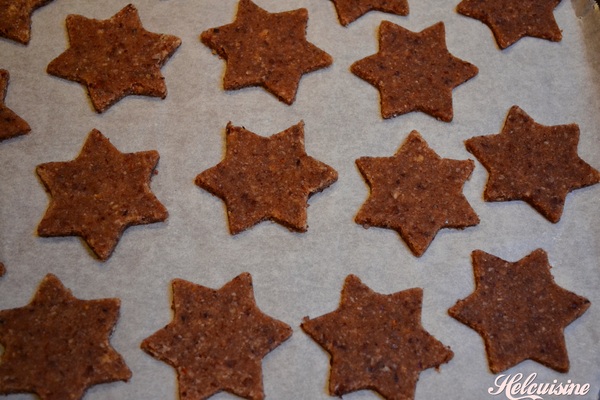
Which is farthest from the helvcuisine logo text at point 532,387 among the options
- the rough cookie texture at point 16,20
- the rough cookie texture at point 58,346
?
the rough cookie texture at point 16,20

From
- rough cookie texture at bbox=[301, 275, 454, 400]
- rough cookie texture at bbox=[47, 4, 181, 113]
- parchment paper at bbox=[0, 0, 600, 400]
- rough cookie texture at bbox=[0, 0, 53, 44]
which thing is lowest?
rough cookie texture at bbox=[301, 275, 454, 400]

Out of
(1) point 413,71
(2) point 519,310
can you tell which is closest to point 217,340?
(2) point 519,310

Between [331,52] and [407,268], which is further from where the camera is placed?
[331,52]

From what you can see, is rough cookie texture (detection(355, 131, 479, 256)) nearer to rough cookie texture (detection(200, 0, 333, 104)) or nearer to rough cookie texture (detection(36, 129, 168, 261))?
rough cookie texture (detection(200, 0, 333, 104))

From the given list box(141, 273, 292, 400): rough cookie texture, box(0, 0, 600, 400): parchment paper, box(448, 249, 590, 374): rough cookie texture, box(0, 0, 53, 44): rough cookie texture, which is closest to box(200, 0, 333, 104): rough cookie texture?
box(0, 0, 600, 400): parchment paper

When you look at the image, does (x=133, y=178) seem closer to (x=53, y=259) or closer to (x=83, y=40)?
(x=53, y=259)

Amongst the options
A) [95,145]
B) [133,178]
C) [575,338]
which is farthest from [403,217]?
[95,145]

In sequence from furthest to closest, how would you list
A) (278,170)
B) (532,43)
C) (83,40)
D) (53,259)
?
(532,43) → (83,40) → (278,170) → (53,259)
